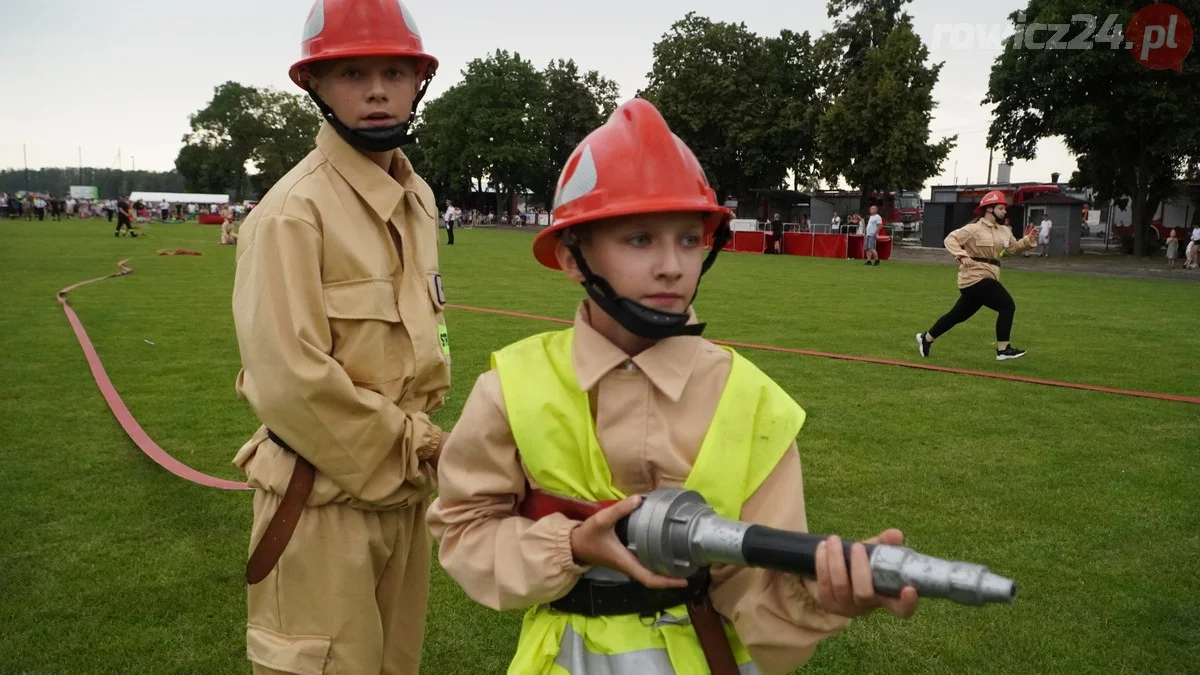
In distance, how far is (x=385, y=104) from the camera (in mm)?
2633

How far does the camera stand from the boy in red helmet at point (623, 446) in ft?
6.12

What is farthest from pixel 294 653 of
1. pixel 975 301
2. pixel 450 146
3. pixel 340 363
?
pixel 450 146

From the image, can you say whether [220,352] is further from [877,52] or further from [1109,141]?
[877,52]

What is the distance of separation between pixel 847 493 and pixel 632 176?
459 centimetres

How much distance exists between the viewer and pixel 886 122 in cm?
4509

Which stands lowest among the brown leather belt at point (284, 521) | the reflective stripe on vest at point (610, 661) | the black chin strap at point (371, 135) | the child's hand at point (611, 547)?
the reflective stripe on vest at point (610, 661)

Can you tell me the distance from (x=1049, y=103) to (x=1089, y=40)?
3.35 metres

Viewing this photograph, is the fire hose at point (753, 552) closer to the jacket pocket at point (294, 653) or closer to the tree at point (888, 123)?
the jacket pocket at point (294, 653)

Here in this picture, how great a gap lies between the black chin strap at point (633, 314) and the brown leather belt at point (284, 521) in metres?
1.00

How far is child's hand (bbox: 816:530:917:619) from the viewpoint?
1.43m

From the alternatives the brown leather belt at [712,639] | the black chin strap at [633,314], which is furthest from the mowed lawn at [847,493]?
the black chin strap at [633,314]

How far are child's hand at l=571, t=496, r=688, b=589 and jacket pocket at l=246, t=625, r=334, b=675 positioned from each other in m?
1.04

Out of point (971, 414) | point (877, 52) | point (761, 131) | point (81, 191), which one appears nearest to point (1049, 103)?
point (877, 52)

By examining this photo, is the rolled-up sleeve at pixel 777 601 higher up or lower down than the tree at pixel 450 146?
lower down
